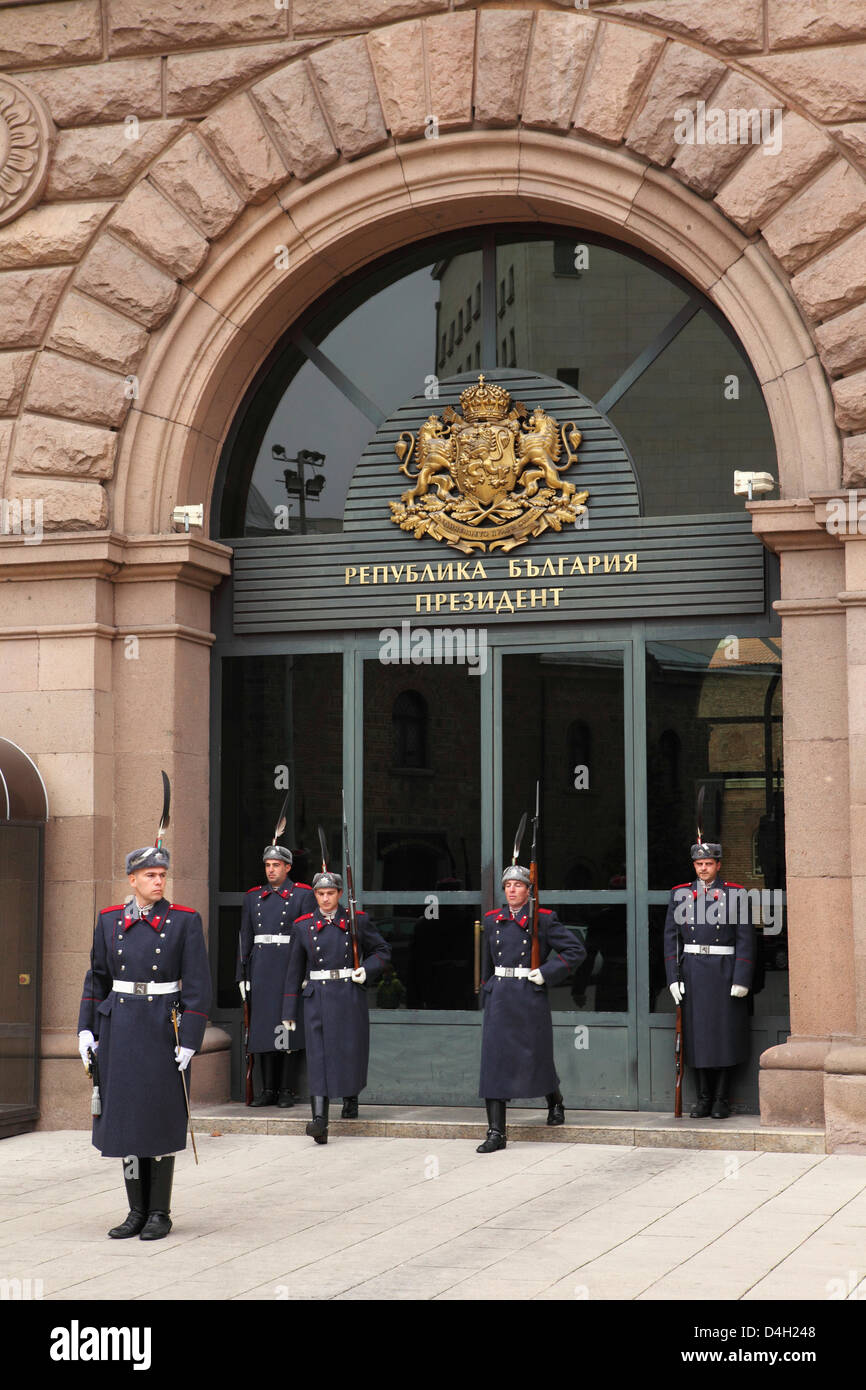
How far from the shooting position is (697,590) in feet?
37.3

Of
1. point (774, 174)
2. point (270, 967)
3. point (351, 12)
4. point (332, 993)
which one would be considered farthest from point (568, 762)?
point (351, 12)

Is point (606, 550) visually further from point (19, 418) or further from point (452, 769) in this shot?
point (19, 418)

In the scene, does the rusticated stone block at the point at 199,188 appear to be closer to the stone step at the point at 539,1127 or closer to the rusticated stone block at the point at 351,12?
the rusticated stone block at the point at 351,12

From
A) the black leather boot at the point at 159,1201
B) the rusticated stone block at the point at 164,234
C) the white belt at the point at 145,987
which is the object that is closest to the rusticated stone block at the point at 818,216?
the rusticated stone block at the point at 164,234

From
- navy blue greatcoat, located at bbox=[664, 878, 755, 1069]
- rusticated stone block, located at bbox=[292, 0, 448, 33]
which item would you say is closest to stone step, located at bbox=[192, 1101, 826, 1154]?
navy blue greatcoat, located at bbox=[664, 878, 755, 1069]

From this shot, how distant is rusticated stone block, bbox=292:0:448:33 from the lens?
37.7ft

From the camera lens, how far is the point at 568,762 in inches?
454

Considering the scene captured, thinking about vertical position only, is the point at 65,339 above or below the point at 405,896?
above

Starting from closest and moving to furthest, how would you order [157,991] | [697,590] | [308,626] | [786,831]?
1. [157,991]
2. [786,831]
3. [697,590]
4. [308,626]

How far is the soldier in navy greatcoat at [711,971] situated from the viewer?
10.8 metres

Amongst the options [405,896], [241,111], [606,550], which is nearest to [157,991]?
[405,896]

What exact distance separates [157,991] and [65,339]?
549cm

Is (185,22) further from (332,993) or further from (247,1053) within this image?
(247,1053)

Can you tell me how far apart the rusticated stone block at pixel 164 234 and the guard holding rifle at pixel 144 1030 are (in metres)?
4.90
